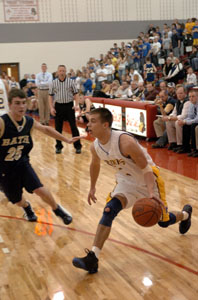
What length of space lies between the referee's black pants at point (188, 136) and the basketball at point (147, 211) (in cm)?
480

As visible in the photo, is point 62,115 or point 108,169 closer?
point 108,169

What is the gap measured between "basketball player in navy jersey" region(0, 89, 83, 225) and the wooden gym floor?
421mm

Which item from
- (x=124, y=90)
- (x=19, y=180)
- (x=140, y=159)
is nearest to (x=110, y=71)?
(x=124, y=90)

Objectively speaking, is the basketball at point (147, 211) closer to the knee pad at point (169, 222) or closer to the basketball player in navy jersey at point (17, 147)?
the knee pad at point (169, 222)

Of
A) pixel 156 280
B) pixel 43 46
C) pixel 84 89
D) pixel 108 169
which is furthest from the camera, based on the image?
pixel 43 46

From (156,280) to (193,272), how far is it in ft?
1.13

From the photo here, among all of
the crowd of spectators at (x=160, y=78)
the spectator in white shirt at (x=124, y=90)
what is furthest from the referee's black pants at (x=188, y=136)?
the spectator in white shirt at (x=124, y=90)

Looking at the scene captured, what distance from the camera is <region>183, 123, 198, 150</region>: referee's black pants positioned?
8.23 m

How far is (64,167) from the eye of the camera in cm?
799

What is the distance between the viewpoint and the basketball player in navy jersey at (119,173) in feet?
11.9

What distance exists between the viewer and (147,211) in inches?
141

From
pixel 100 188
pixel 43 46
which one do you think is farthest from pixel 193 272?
pixel 43 46

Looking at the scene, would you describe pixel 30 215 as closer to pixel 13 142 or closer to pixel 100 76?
pixel 13 142

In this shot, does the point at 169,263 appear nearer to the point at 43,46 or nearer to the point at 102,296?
the point at 102,296
